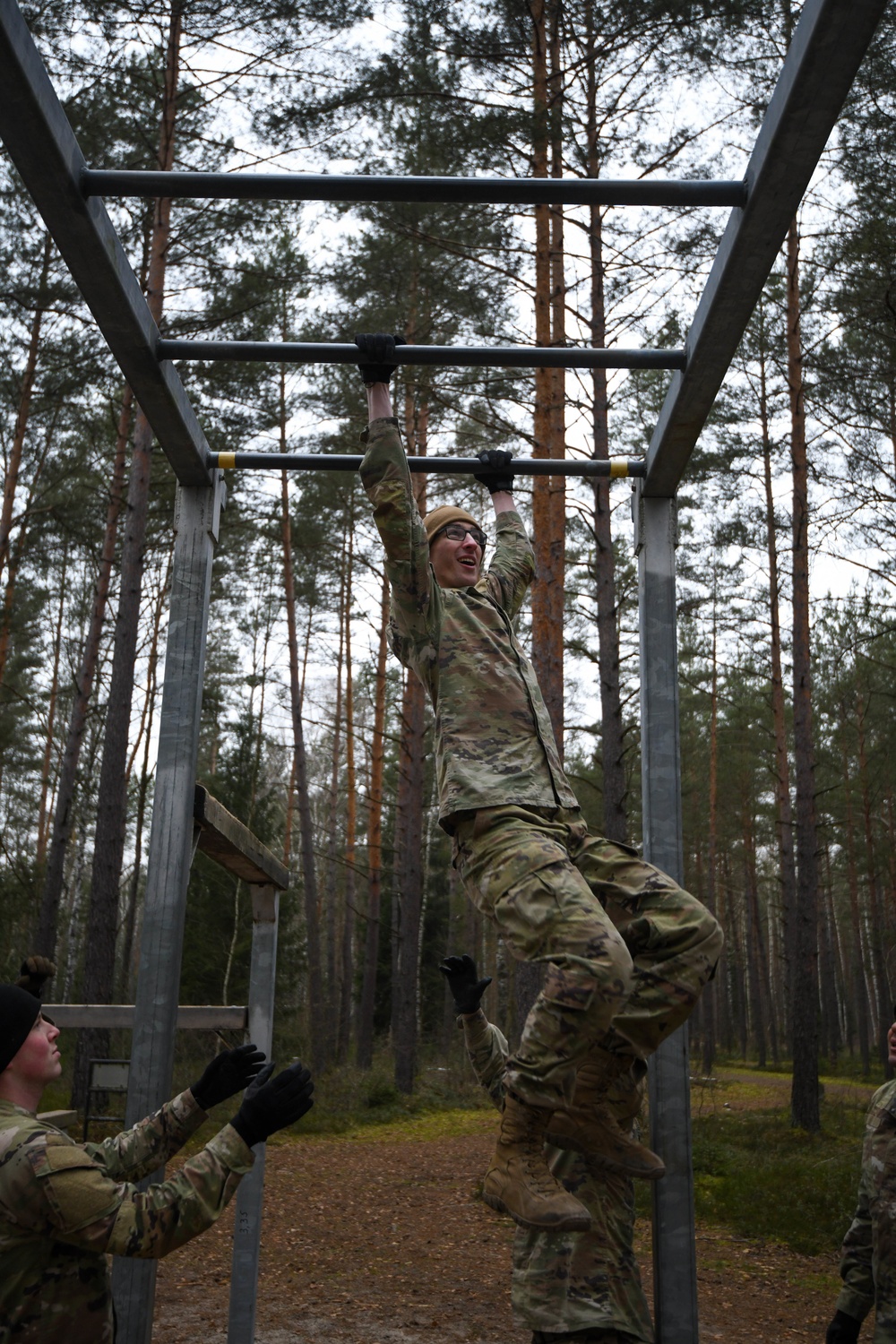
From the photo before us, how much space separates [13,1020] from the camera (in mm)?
2051

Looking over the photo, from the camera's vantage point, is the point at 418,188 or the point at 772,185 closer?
the point at 772,185

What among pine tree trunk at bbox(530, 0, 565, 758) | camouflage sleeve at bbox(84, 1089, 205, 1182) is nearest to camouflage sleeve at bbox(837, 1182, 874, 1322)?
camouflage sleeve at bbox(84, 1089, 205, 1182)

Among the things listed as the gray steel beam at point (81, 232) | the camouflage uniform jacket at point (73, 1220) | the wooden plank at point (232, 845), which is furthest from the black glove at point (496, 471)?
the camouflage uniform jacket at point (73, 1220)

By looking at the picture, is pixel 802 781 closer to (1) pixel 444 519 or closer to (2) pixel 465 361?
(1) pixel 444 519

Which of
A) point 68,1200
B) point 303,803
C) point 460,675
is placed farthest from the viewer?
point 303,803

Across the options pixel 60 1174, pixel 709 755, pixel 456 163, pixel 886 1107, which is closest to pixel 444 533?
pixel 60 1174

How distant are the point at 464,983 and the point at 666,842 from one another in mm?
665

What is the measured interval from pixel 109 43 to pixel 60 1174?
989 cm

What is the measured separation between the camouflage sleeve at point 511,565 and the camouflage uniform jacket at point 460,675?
1.10ft

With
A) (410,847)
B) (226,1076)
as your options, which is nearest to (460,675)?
(226,1076)

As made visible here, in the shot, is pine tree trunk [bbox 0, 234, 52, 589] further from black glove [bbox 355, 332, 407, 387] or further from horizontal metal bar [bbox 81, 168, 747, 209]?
horizontal metal bar [bbox 81, 168, 747, 209]

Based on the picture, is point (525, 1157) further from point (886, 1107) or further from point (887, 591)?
point (887, 591)

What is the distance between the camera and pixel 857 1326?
304 centimetres

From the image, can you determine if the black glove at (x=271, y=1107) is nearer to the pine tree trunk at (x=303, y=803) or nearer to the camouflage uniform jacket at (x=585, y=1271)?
the camouflage uniform jacket at (x=585, y=1271)
